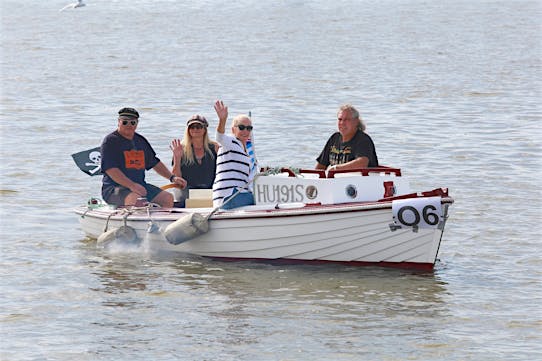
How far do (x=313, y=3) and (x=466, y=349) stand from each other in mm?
84885

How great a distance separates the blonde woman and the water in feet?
3.30

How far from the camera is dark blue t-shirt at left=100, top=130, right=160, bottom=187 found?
511 inches

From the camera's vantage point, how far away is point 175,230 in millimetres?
12320

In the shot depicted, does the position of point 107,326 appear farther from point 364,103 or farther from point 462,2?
point 462,2

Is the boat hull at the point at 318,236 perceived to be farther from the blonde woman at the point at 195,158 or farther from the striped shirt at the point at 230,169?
the blonde woman at the point at 195,158

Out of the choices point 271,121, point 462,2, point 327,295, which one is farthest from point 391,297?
point 462,2

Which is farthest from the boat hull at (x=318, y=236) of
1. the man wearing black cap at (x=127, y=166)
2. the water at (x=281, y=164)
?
the man wearing black cap at (x=127, y=166)

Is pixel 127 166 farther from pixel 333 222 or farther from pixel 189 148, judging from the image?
pixel 333 222

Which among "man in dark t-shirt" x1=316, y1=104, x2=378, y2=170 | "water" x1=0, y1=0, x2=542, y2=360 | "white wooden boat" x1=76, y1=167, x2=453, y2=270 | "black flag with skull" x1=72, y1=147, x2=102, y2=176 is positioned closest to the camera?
"water" x1=0, y1=0, x2=542, y2=360

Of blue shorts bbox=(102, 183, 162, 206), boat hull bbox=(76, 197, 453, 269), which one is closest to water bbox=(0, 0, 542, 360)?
boat hull bbox=(76, 197, 453, 269)

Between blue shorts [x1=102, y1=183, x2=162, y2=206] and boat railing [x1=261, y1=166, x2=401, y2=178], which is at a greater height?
boat railing [x1=261, y1=166, x2=401, y2=178]

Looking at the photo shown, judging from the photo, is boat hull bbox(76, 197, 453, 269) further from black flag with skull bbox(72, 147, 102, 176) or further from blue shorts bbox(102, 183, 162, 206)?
black flag with skull bbox(72, 147, 102, 176)

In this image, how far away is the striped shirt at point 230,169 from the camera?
12.2m

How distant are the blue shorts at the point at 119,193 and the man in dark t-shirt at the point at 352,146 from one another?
2095 millimetres
